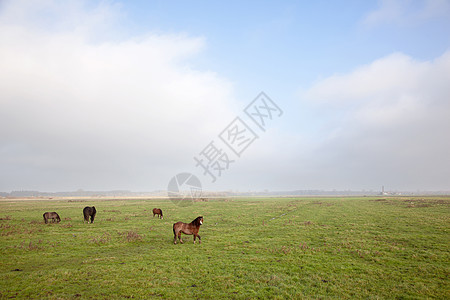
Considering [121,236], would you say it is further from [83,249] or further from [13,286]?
[13,286]

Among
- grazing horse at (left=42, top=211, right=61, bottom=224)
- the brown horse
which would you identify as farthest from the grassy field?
grazing horse at (left=42, top=211, right=61, bottom=224)

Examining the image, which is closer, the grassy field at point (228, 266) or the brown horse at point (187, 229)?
the grassy field at point (228, 266)

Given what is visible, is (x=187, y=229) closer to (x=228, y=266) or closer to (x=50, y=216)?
(x=228, y=266)

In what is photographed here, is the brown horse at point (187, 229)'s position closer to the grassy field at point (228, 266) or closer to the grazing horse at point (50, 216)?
the grassy field at point (228, 266)

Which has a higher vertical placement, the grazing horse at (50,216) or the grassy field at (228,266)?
the grazing horse at (50,216)

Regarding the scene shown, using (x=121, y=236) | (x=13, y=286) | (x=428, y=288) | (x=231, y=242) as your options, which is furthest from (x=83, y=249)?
(x=428, y=288)

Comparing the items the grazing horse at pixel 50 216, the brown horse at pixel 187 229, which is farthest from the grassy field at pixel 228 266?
the grazing horse at pixel 50 216

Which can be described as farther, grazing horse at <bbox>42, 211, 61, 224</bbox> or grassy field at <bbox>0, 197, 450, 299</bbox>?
grazing horse at <bbox>42, 211, 61, 224</bbox>

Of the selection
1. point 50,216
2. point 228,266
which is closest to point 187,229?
point 228,266

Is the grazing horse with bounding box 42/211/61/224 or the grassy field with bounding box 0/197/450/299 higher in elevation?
the grazing horse with bounding box 42/211/61/224

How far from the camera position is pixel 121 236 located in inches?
796

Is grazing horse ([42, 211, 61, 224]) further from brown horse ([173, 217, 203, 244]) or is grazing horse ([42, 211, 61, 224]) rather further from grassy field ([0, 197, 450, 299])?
brown horse ([173, 217, 203, 244])

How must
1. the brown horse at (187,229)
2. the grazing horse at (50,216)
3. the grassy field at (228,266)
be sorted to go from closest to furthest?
the grassy field at (228,266) → the brown horse at (187,229) → the grazing horse at (50,216)

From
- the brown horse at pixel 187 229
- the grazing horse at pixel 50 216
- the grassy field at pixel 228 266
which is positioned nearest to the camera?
the grassy field at pixel 228 266
